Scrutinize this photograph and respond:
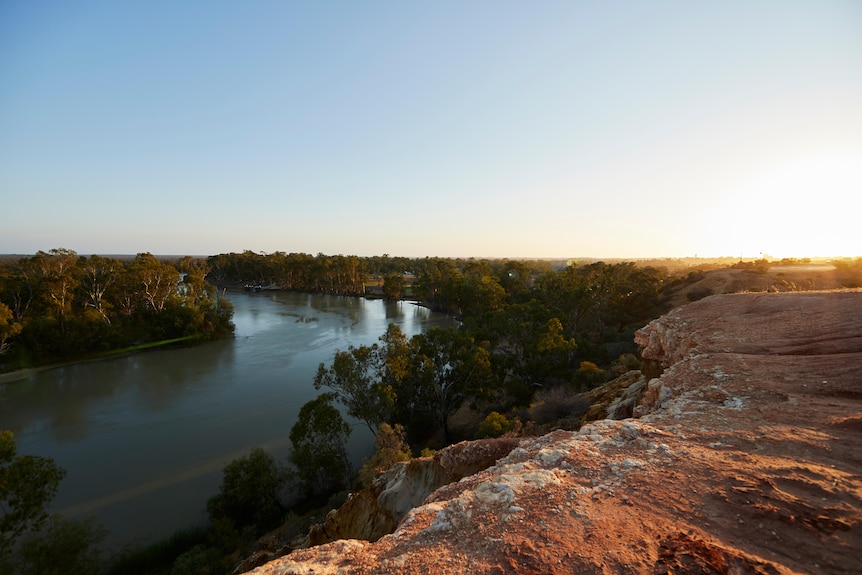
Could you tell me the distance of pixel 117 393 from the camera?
74.7ft

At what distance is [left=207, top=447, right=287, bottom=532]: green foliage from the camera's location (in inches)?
476

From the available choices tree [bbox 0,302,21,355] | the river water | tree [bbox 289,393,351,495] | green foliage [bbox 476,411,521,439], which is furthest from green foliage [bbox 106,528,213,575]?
tree [bbox 0,302,21,355]

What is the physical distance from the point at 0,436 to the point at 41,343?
1067 inches

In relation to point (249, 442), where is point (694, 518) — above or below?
above

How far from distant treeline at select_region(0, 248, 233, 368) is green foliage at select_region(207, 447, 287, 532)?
26.2 meters

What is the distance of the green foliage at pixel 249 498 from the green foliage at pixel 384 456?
12.2ft

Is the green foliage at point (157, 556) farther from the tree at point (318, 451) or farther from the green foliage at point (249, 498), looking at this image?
the tree at point (318, 451)

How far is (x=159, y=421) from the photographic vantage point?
1869cm

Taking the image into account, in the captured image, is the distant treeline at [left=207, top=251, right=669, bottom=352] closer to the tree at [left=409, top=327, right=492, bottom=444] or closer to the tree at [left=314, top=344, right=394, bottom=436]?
the tree at [left=409, top=327, right=492, bottom=444]

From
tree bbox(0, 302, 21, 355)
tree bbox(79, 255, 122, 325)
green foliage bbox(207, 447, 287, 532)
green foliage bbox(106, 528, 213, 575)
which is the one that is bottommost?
green foliage bbox(106, 528, 213, 575)

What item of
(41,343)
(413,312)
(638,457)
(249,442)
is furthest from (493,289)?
(41,343)

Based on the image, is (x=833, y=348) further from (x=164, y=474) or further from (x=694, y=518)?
(x=164, y=474)

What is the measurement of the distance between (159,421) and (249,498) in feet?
34.5

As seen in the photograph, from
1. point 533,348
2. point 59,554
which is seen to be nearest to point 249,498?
point 59,554
